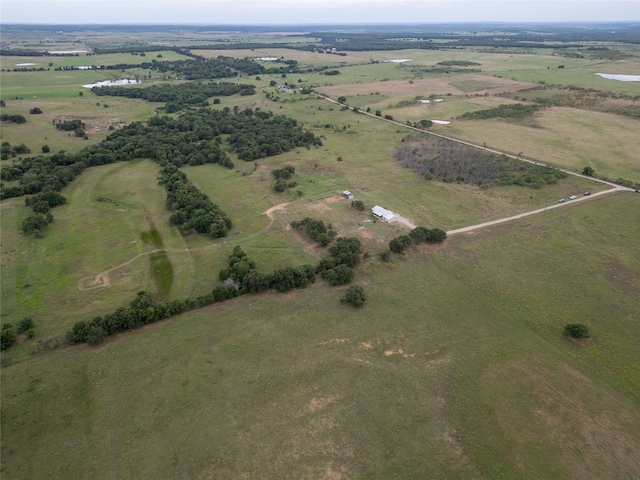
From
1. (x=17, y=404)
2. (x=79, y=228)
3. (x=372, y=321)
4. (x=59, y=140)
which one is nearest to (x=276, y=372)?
(x=372, y=321)

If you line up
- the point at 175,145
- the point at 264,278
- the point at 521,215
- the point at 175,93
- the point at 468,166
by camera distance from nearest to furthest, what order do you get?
the point at 264,278
the point at 521,215
the point at 468,166
the point at 175,145
the point at 175,93

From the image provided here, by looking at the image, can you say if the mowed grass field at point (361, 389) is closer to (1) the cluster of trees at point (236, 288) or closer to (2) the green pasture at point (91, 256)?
(1) the cluster of trees at point (236, 288)

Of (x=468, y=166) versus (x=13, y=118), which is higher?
(x=13, y=118)

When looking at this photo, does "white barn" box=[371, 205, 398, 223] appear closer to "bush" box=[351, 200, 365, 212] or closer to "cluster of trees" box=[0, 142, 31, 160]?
"bush" box=[351, 200, 365, 212]

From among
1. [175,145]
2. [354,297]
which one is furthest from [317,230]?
[175,145]

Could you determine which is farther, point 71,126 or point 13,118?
point 13,118

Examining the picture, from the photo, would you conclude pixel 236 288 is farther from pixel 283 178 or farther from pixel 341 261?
pixel 283 178

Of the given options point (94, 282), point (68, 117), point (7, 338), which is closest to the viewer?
point (7, 338)
